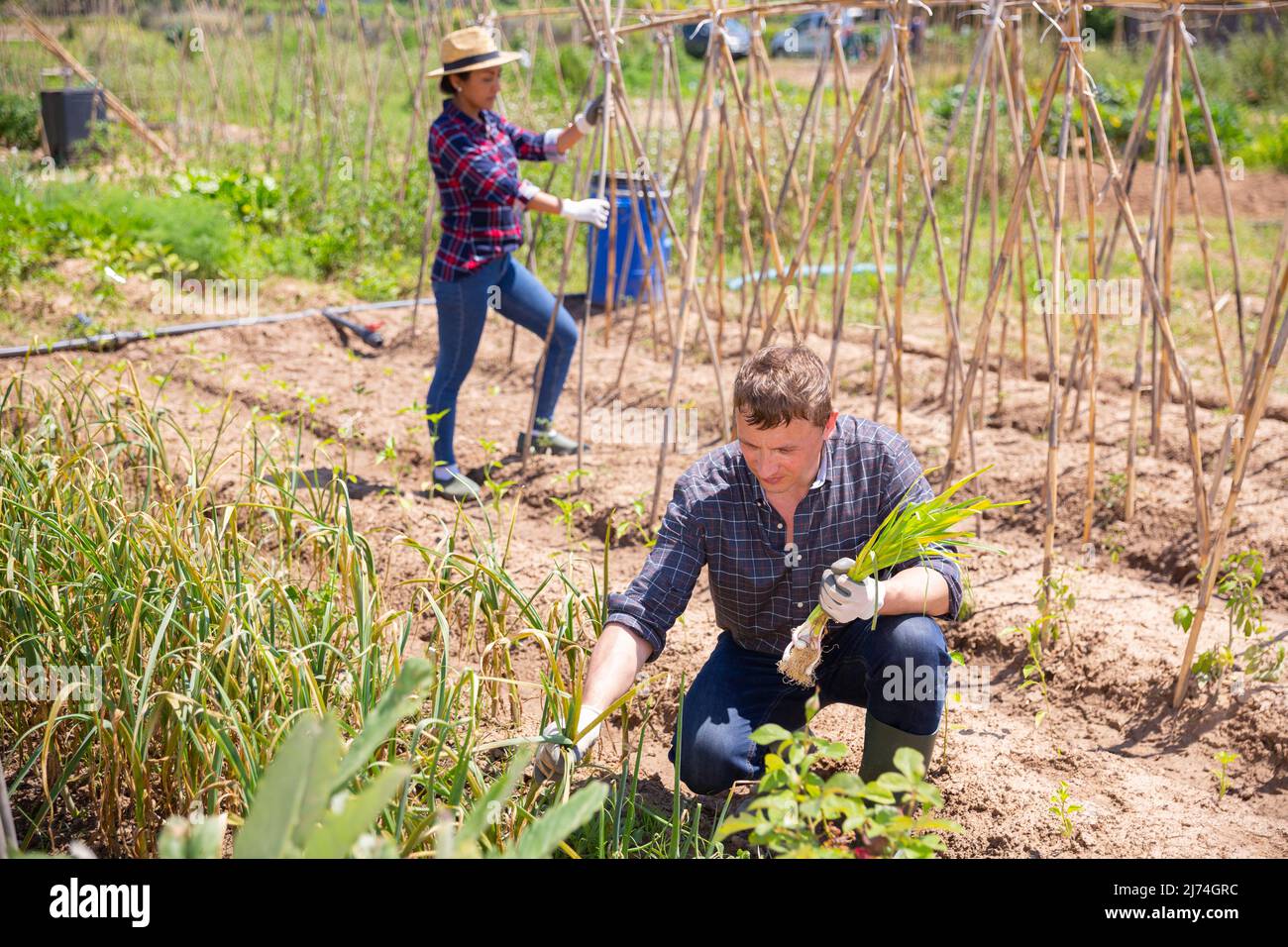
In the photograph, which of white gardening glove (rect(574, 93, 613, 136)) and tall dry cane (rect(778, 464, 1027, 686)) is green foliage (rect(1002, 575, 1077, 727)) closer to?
tall dry cane (rect(778, 464, 1027, 686))

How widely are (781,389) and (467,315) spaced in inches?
86.9

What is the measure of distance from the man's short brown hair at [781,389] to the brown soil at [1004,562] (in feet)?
2.19

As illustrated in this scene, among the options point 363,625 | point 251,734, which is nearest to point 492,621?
point 363,625

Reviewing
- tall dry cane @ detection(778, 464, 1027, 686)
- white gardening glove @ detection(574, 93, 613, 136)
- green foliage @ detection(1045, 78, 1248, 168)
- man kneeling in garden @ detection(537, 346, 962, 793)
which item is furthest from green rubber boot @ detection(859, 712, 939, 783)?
green foliage @ detection(1045, 78, 1248, 168)

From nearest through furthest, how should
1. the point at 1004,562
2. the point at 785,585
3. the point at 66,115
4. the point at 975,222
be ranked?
the point at 785,585 < the point at 1004,562 < the point at 975,222 < the point at 66,115

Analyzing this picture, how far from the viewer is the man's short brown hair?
1956mm

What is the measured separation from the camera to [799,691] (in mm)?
2225

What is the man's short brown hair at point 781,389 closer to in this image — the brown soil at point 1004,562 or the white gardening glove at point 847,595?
the white gardening glove at point 847,595

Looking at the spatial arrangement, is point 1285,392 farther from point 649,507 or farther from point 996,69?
point 649,507

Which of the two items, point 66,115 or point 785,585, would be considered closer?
point 785,585

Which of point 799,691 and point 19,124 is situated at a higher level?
point 19,124

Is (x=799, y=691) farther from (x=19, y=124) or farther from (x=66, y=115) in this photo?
(x=19, y=124)

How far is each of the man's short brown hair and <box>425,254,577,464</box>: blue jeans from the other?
6.63 feet

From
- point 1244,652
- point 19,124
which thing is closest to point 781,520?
point 1244,652
